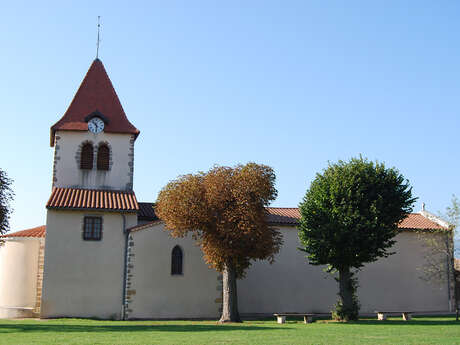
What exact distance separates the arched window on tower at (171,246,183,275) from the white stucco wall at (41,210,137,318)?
3.06 meters

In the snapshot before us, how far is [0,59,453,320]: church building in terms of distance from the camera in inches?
1320

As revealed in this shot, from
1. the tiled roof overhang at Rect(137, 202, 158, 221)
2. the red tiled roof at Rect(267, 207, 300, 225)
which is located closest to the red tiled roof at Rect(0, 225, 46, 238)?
the tiled roof overhang at Rect(137, 202, 158, 221)

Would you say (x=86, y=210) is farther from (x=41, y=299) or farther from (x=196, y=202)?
(x=196, y=202)

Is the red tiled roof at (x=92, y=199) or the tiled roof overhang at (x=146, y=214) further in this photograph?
the tiled roof overhang at (x=146, y=214)

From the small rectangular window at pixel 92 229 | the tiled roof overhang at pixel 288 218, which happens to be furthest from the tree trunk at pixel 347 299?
the small rectangular window at pixel 92 229

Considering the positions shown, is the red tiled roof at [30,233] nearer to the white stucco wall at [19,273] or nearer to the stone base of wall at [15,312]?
the white stucco wall at [19,273]

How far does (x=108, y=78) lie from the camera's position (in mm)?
40250

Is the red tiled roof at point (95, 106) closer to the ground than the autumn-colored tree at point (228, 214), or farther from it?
farther from it

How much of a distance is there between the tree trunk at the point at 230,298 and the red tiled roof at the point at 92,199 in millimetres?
7469

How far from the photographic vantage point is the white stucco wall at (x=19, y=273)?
34.8 meters

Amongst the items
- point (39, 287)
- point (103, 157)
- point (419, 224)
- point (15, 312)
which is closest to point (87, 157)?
point (103, 157)

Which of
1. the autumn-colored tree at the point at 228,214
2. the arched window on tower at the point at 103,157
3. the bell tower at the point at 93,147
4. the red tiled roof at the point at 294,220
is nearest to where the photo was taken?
the autumn-colored tree at the point at 228,214

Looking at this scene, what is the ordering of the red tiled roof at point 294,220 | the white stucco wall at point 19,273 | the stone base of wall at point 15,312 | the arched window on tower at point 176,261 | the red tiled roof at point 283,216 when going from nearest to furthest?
the stone base of wall at point 15,312, the arched window on tower at point 176,261, the white stucco wall at point 19,273, the red tiled roof at point 283,216, the red tiled roof at point 294,220

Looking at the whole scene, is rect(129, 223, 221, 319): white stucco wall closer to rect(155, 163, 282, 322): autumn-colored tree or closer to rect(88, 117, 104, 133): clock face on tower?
rect(155, 163, 282, 322): autumn-colored tree
